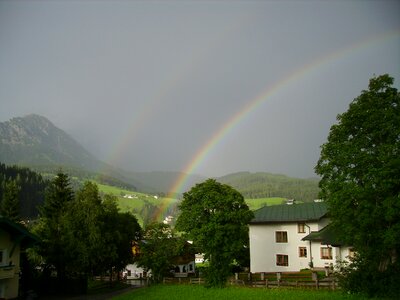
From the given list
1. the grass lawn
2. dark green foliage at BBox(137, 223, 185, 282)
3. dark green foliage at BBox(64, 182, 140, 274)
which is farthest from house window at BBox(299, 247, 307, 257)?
dark green foliage at BBox(64, 182, 140, 274)

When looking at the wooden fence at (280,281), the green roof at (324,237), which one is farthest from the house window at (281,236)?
the wooden fence at (280,281)

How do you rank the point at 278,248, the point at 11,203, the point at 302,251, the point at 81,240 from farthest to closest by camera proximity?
the point at 11,203 → the point at 278,248 → the point at 302,251 → the point at 81,240

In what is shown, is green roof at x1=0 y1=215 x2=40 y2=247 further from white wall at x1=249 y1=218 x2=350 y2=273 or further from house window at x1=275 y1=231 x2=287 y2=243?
house window at x1=275 y1=231 x2=287 y2=243

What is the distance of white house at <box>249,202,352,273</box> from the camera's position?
4422 centimetres

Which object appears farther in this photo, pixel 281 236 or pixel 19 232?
pixel 281 236

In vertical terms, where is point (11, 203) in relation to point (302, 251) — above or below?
above

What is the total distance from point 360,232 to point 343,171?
4.15 m

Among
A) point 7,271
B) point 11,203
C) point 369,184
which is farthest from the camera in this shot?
point 11,203

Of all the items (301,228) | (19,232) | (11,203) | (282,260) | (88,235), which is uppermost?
(11,203)

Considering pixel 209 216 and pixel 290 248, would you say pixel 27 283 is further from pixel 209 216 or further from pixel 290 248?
pixel 290 248

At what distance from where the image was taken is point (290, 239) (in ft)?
156

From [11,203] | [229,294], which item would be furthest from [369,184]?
[11,203]

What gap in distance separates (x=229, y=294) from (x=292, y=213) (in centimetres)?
2035

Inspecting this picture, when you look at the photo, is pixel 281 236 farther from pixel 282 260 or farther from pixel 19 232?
pixel 19 232
